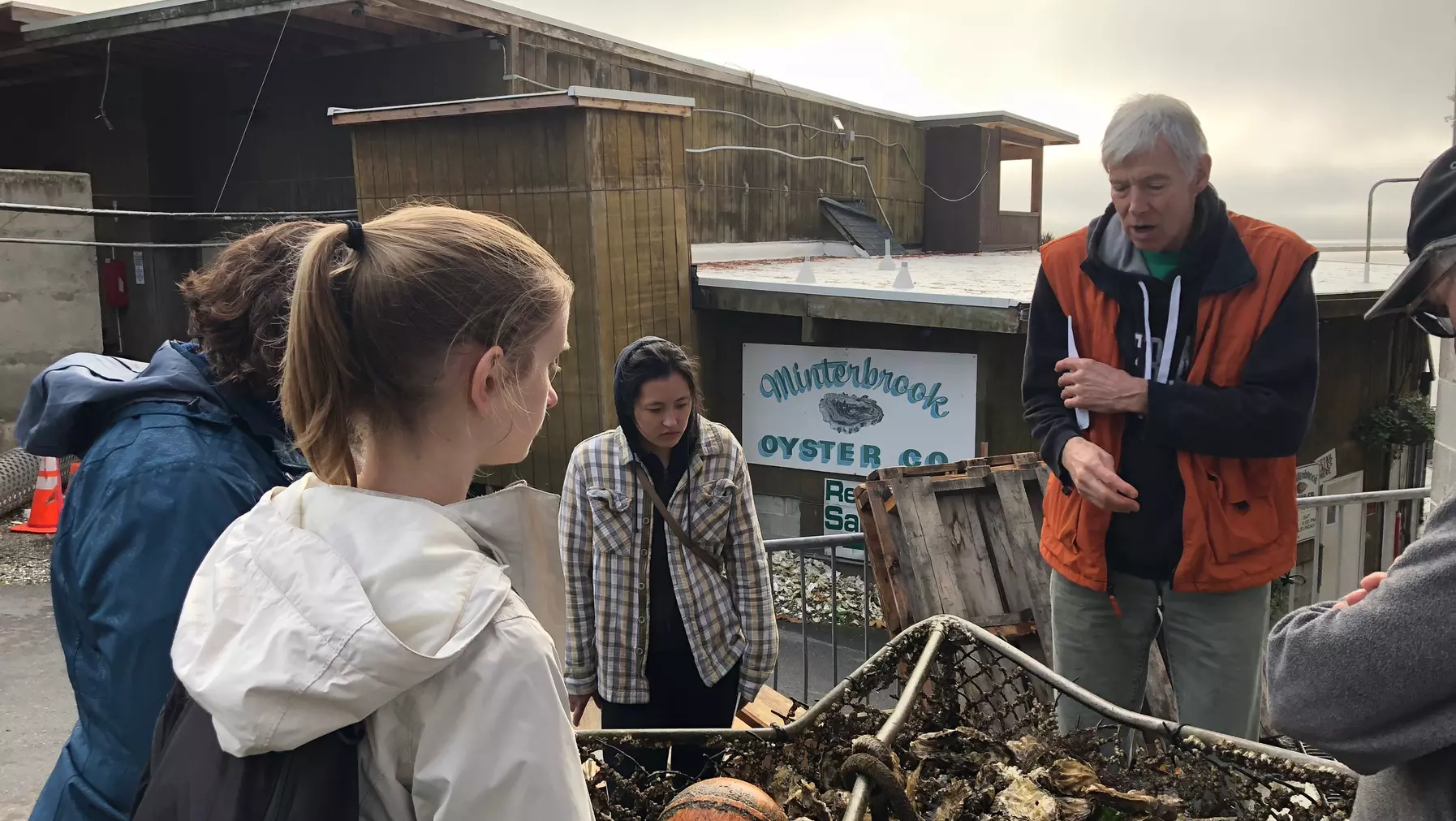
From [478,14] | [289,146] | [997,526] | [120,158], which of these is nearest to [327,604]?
[997,526]

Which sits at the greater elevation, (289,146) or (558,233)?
(289,146)

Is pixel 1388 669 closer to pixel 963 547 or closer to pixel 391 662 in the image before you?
pixel 391 662

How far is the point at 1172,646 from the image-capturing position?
2730 mm

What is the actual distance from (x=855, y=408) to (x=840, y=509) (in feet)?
3.72

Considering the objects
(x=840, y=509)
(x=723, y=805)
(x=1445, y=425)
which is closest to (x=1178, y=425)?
(x=723, y=805)

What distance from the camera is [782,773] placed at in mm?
2086

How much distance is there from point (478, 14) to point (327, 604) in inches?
406

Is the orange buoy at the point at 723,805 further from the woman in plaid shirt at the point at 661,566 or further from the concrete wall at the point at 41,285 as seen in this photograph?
the concrete wall at the point at 41,285

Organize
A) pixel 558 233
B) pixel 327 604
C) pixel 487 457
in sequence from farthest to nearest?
pixel 558 233 → pixel 487 457 → pixel 327 604

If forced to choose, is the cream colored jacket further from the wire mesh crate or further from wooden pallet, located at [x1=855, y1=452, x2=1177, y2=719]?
wooden pallet, located at [x1=855, y1=452, x2=1177, y2=719]

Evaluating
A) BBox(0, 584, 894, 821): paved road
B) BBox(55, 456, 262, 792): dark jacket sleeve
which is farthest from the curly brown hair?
BBox(0, 584, 894, 821): paved road

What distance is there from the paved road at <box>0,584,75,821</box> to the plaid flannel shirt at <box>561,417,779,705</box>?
308 cm

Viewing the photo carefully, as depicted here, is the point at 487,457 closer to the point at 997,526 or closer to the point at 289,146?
the point at 997,526

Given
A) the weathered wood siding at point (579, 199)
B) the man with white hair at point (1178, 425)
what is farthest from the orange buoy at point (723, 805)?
the weathered wood siding at point (579, 199)
